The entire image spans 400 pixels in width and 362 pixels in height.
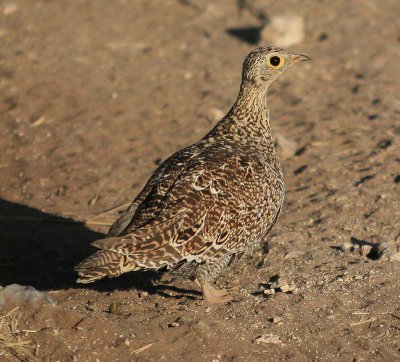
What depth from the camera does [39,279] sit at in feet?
23.9

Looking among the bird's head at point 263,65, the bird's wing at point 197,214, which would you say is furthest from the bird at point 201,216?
the bird's head at point 263,65

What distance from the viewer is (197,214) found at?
616 centimetres

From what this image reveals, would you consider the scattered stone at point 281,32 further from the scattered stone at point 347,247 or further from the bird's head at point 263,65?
the scattered stone at point 347,247

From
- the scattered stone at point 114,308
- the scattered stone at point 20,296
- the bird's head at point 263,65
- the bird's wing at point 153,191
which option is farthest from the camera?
the bird's head at point 263,65

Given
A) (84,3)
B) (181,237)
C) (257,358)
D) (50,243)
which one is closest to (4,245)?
(50,243)

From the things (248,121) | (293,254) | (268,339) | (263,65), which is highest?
(263,65)

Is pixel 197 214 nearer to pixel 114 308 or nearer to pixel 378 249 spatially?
pixel 114 308

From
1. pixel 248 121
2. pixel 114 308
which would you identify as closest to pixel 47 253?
pixel 114 308

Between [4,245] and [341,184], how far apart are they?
3324 mm

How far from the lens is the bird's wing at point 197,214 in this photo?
6000 mm

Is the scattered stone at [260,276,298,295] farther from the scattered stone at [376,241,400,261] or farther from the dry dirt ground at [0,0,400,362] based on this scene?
the scattered stone at [376,241,400,261]

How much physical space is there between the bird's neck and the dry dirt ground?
94 centimetres

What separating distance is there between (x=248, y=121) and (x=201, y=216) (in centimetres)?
141

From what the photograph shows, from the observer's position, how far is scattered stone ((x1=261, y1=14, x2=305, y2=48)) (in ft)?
38.7
